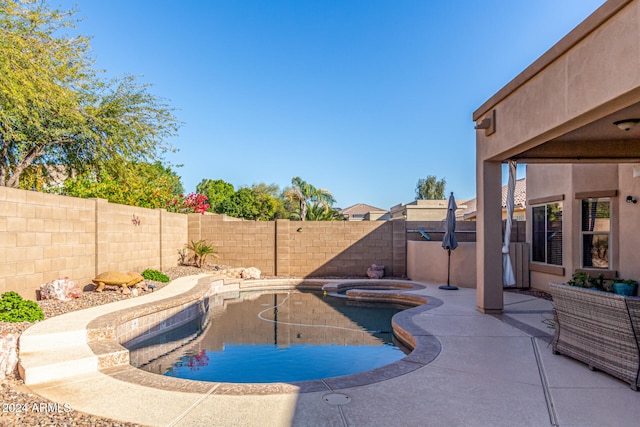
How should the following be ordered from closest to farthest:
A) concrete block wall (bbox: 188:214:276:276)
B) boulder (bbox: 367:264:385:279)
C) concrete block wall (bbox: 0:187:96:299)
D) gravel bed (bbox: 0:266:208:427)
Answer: gravel bed (bbox: 0:266:208:427) < concrete block wall (bbox: 0:187:96:299) < boulder (bbox: 367:264:385:279) < concrete block wall (bbox: 188:214:276:276)

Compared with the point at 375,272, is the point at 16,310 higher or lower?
higher

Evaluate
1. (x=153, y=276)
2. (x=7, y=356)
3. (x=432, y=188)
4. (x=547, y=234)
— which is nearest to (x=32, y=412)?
(x=7, y=356)

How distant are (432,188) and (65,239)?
46.3 m

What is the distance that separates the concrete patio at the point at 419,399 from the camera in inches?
125

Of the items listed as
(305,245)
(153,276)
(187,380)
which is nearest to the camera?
(187,380)

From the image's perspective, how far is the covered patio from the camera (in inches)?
150

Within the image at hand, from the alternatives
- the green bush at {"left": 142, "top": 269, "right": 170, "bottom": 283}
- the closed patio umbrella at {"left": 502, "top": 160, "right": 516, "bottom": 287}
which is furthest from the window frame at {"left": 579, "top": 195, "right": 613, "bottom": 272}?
the green bush at {"left": 142, "top": 269, "right": 170, "bottom": 283}

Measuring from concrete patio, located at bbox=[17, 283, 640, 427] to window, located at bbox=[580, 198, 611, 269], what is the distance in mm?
5131

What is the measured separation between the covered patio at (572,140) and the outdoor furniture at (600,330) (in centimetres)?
203

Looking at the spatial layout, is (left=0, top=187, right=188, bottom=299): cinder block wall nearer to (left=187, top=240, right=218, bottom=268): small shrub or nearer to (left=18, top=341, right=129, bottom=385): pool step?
(left=187, top=240, right=218, bottom=268): small shrub

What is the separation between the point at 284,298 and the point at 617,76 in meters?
9.10

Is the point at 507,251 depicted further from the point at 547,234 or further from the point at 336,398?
the point at 336,398

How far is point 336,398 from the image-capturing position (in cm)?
359

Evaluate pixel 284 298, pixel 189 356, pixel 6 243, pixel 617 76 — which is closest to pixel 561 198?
pixel 617 76
